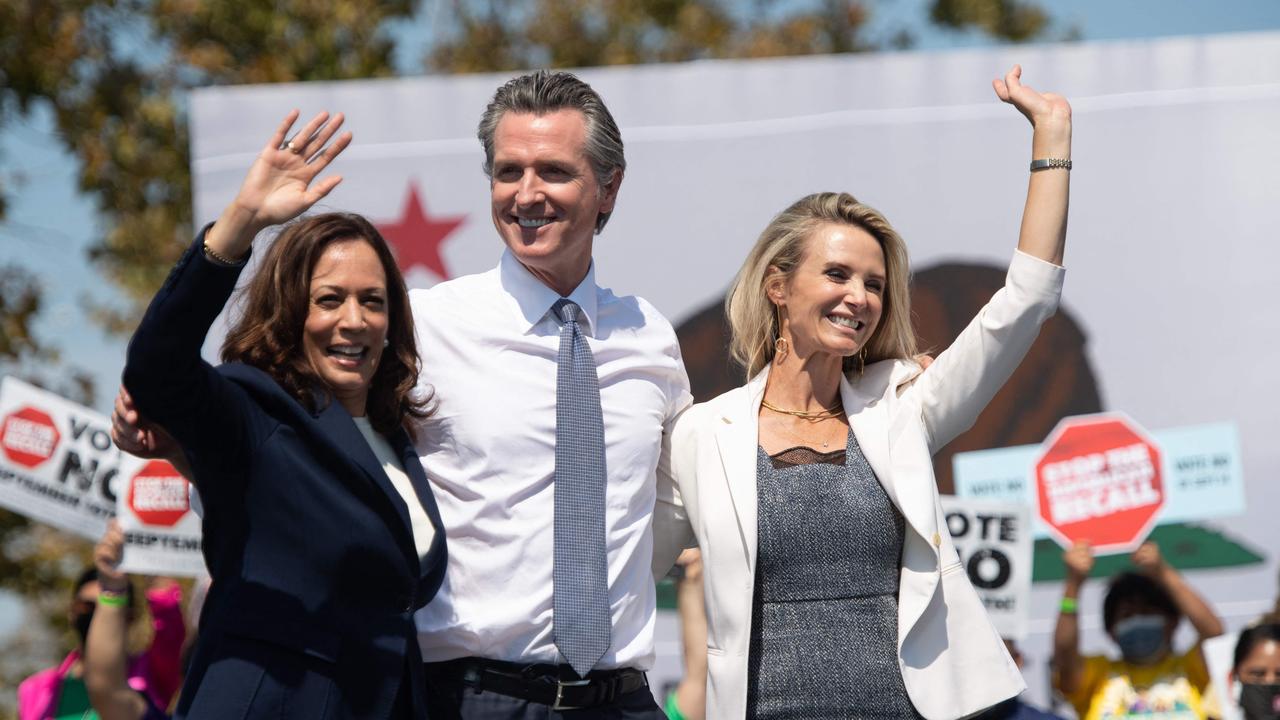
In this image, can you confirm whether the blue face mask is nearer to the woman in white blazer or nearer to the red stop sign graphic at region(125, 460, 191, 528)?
the woman in white blazer

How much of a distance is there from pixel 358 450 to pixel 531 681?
0.53m

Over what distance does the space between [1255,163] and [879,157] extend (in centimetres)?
141

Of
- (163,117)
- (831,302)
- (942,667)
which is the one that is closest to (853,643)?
(942,667)

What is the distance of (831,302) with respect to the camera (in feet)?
9.95

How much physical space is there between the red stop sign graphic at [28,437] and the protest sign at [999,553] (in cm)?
307

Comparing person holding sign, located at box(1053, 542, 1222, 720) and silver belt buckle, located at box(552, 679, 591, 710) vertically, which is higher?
person holding sign, located at box(1053, 542, 1222, 720)

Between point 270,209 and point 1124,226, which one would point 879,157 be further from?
point 270,209

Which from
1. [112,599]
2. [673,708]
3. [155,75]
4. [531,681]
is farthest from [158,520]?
[155,75]

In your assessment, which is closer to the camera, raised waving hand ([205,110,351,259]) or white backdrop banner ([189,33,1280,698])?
raised waving hand ([205,110,351,259])

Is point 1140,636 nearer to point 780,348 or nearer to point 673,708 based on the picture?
point 673,708

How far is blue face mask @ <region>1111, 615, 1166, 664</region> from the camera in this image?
532 cm

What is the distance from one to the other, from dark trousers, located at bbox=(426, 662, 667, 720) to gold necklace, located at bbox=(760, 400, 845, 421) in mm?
708

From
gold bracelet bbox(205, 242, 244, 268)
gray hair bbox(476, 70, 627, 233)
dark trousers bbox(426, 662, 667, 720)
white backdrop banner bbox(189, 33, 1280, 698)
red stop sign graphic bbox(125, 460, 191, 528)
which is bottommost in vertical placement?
dark trousers bbox(426, 662, 667, 720)

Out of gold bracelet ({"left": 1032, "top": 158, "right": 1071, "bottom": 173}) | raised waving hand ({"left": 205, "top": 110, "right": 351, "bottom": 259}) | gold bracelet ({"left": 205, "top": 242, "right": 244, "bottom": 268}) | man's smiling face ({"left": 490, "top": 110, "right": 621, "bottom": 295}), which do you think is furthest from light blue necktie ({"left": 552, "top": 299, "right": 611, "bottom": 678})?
gold bracelet ({"left": 1032, "top": 158, "right": 1071, "bottom": 173})
